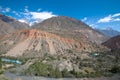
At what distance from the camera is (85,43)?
613 feet

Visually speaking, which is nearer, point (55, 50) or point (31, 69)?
point (31, 69)

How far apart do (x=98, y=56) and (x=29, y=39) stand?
4365cm

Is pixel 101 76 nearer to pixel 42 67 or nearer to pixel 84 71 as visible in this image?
pixel 84 71

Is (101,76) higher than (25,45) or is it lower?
lower

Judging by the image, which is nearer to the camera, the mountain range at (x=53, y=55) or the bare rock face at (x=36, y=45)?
the mountain range at (x=53, y=55)

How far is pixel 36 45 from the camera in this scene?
493 ft

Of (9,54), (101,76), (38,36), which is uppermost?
(38,36)

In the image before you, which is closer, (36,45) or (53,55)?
(53,55)

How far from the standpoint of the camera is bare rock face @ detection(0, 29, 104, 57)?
482 feet

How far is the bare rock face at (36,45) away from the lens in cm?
14688

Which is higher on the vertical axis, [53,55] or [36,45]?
[36,45]

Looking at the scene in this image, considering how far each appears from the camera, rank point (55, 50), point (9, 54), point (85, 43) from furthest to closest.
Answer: point (85, 43) → point (55, 50) → point (9, 54)

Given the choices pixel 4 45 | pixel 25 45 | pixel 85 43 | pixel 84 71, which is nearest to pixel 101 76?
pixel 84 71

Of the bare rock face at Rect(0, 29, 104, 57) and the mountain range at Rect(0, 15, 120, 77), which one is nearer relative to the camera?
the mountain range at Rect(0, 15, 120, 77)
